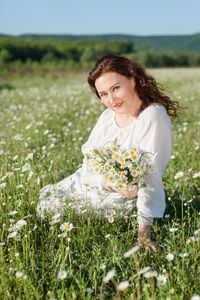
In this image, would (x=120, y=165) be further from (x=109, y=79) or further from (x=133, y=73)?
(x=133, y=73)

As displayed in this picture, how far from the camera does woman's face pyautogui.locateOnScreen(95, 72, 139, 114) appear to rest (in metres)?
2.75

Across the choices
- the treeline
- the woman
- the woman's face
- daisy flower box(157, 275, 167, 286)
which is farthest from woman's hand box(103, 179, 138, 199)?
the treeline

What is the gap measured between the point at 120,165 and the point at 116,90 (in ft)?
2.29

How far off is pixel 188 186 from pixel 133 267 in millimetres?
1584

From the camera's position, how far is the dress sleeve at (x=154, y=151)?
8.79 feet

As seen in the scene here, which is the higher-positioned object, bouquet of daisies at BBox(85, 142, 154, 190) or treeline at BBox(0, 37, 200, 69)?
treeline at BBox(0, 37, 200, 69)

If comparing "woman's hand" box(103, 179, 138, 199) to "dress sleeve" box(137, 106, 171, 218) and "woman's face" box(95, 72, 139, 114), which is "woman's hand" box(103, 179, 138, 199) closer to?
"dress sleeve" box(137, 106, 171, 218)

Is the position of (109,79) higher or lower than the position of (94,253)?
higher

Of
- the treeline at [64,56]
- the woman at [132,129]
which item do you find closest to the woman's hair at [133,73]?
the woman at [132,129]

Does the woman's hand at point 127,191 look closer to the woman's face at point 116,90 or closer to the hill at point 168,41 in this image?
the woman's face at point 116,90

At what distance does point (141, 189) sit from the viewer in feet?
8.92

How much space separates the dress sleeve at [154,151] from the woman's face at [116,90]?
0.70ft

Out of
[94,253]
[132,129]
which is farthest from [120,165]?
[94,253]

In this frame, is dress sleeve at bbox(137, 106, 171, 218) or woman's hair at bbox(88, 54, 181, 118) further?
woman's hair at bbox(88, 54, 181, 118)
